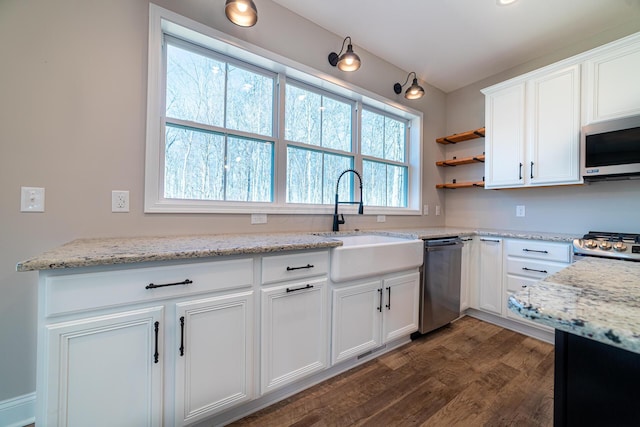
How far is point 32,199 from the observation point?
1344 mm

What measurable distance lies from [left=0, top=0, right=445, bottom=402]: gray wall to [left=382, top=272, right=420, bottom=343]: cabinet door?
4.91 feet

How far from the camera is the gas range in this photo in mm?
1765

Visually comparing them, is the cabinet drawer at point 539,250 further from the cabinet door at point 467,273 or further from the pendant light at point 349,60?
the pendant light at point 349,60

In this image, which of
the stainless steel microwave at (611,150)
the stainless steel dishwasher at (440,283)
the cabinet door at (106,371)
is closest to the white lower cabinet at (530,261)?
the stainless steel dishwasher at (440,283)

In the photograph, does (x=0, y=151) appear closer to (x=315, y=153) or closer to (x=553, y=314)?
(x=315, y=153)

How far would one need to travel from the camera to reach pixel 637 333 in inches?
15.1

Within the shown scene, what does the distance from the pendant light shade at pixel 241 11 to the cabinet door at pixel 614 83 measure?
8.99ft

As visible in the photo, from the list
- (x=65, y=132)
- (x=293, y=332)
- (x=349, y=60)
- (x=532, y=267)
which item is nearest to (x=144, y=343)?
(x=293, y=332)

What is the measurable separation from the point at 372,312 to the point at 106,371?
152 cm

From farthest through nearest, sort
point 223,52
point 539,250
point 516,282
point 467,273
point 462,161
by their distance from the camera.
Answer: point 462,161 < point 467,273 < point 516,282 < point 539,250 < point 223,52

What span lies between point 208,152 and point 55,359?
140cm

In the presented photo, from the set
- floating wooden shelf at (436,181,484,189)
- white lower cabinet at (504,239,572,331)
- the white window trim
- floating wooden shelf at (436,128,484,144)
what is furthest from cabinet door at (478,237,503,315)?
floating wooden shelf at (436,128,484,144)

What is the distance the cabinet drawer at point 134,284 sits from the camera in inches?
37.7

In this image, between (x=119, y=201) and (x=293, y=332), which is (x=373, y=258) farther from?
(x=119, y=201)
